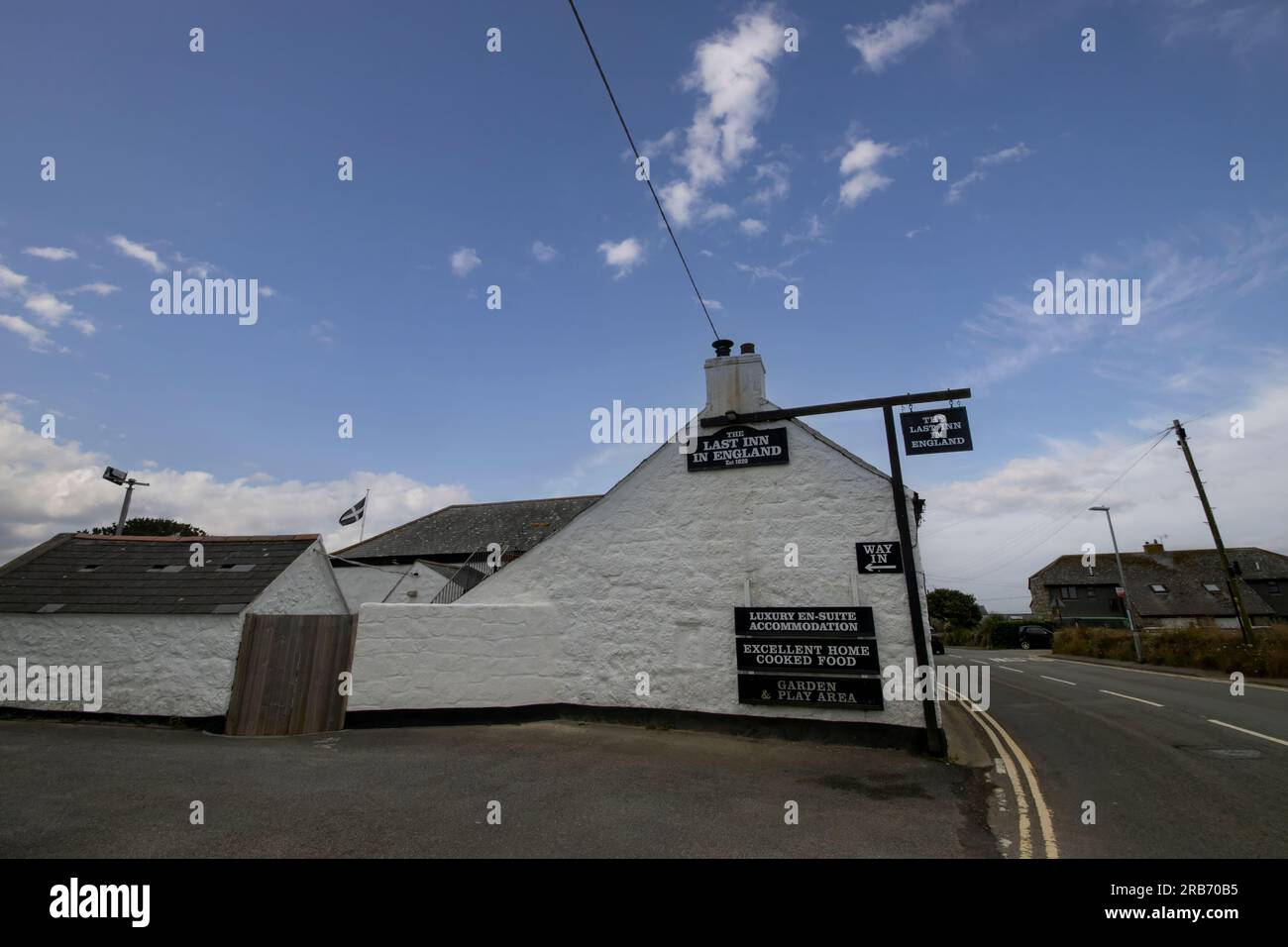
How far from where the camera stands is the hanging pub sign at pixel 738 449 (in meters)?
10.1

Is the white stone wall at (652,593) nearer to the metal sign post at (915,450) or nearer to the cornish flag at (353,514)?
the metal sign post at (915,450)

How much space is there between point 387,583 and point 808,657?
18800 millimetres

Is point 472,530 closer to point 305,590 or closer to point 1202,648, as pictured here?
point 305,590

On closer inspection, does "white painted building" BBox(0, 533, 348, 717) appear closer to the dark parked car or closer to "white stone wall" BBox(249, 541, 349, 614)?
"white stone wall" BBox(249, 541, 349, 614)

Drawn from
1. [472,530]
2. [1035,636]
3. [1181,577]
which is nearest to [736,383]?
[472,530]

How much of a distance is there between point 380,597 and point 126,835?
18.8 m

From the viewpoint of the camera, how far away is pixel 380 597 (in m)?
22.8

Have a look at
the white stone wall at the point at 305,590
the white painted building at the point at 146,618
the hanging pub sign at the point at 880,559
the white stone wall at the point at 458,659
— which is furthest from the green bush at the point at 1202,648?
the white painted building at the point at 146,618

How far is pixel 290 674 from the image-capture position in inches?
421

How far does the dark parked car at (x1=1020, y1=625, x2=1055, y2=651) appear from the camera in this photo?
142 ft
